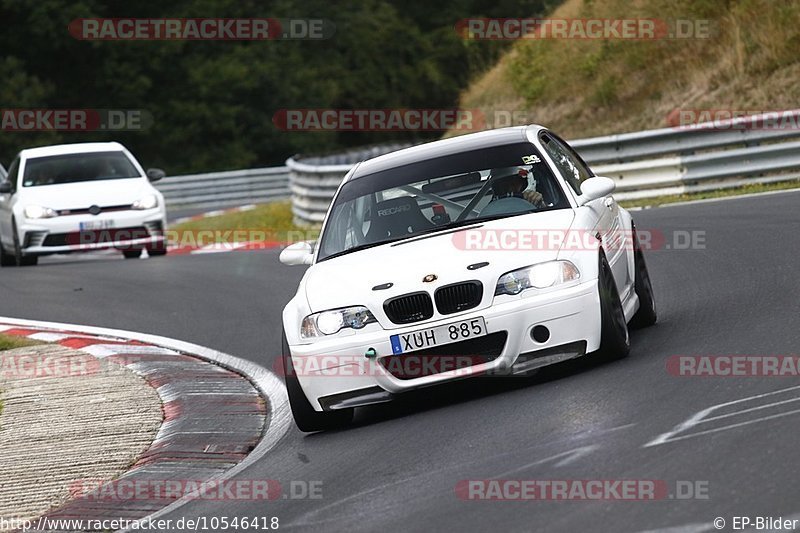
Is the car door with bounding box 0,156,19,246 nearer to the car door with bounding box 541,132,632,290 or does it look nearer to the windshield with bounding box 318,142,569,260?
the windshield with bounding box 318,142,569,260

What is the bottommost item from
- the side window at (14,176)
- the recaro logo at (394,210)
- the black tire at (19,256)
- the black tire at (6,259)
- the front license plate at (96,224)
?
the black tire at (6,259)

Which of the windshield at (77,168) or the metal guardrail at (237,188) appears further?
the metal guardrail at (237,188)

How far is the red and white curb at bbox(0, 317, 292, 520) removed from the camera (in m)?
7.66

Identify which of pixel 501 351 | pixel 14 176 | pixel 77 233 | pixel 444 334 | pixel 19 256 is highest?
pixel 444 334

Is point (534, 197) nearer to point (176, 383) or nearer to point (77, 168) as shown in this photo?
point (176, 383)

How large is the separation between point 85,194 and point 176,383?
9.89m

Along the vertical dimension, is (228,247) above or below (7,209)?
below

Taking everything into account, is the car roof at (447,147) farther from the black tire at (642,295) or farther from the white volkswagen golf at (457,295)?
the black tire at (642,295)

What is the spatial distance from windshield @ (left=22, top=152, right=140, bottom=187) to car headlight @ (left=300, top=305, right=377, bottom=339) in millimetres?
12724

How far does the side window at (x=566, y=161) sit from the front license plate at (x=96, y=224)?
10497mm

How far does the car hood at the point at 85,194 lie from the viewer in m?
19.3

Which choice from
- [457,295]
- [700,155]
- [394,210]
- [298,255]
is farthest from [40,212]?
[457,295]

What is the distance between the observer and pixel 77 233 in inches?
757

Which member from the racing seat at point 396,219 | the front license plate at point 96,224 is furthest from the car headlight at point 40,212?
the racing seat at point 396,219
